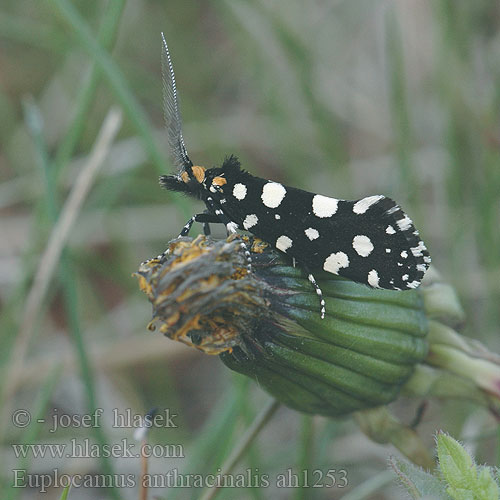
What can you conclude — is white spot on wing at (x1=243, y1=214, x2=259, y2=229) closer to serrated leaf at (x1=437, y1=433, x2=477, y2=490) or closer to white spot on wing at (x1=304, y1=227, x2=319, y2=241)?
white spot on wing at (x1=304, y1=227, x2=319, y2=241)

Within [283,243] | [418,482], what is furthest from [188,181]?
[418,482]

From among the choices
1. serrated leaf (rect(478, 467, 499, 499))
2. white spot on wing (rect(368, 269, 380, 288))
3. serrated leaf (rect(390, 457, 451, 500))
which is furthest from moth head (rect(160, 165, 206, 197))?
serrated leaf (rect(478, 467, 499, 499))

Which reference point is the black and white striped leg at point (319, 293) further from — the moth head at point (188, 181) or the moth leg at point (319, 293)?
the moth head at point (188, 181)

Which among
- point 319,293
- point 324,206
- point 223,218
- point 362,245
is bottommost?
point 319,293

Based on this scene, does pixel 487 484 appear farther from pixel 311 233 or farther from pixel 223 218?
pixel 223 218

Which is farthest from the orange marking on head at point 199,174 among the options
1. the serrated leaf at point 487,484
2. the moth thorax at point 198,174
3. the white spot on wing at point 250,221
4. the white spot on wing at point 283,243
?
the serrated leaf at point 487,484

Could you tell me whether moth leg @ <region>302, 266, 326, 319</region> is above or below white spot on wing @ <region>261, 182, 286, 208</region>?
below

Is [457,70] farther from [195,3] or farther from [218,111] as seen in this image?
[195,3]
